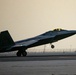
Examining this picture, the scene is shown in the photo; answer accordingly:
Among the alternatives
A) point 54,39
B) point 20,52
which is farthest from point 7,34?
point 54,39

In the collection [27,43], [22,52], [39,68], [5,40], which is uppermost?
[5,40]

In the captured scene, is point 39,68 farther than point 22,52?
No


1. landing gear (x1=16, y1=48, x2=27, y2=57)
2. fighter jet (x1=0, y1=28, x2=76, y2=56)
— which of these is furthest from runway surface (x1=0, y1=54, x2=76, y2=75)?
landing gear (x1=16, y1=48, x2=27, y2=57)

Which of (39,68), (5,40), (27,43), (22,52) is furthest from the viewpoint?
(27,43)

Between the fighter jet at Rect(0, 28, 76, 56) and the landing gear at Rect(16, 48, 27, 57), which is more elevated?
the fighter jet at Rect(0, 28, 76, 56)

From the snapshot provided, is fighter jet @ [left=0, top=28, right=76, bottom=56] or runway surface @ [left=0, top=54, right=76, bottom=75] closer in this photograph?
runway surface @ [left=0, top=54, right=76, bottom=75]

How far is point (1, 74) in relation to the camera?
16.3m

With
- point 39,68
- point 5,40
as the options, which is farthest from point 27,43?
Answer: point 39,68

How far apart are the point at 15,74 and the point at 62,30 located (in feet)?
120

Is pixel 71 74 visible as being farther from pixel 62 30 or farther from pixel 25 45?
pixel 62 30

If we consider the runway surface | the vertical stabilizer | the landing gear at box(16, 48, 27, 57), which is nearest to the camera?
the runway surface

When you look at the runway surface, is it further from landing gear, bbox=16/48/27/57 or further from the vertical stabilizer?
landing gear, bbox=16/48/27/57

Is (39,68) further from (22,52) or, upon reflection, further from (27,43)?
(27,43)

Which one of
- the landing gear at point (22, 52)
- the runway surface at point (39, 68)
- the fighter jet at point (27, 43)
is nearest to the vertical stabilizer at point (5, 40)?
the fighter jet at point (27, 43)
